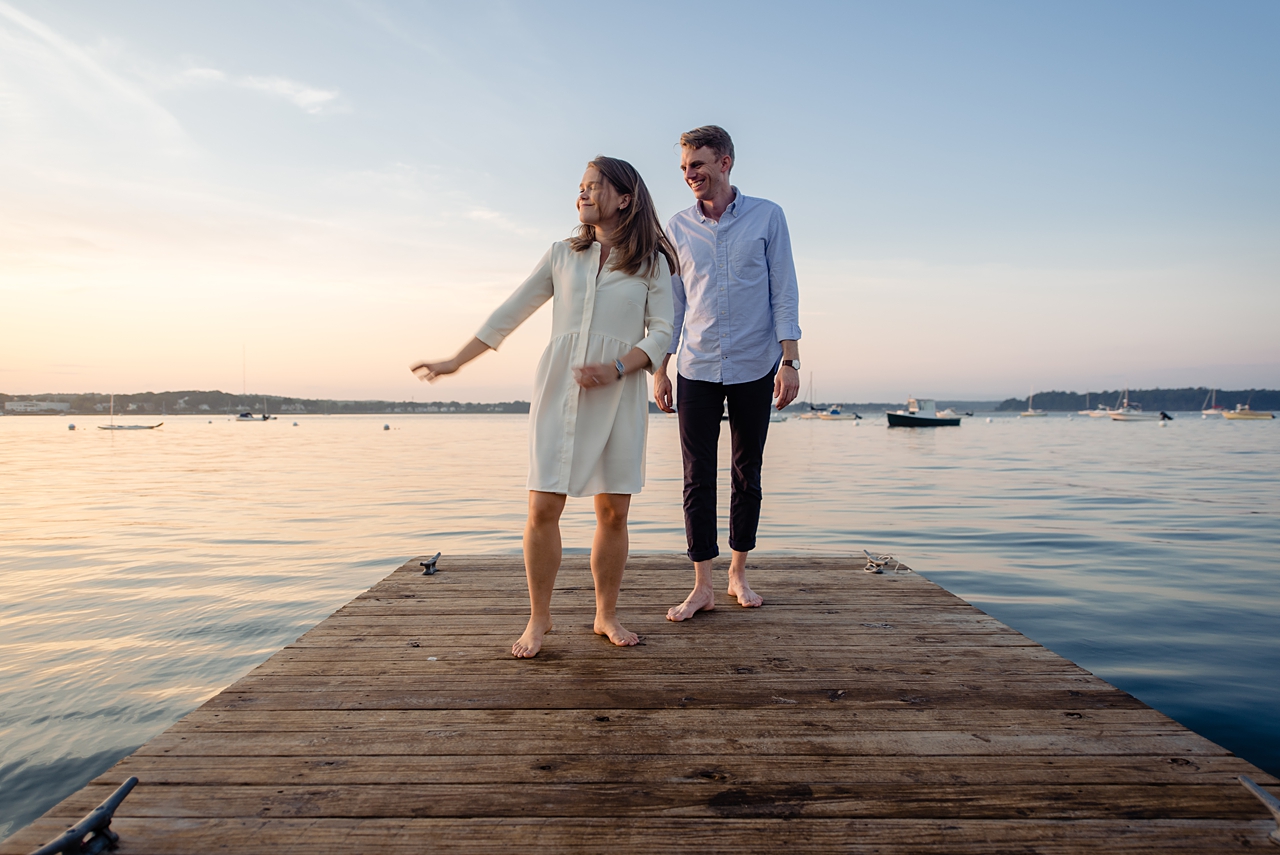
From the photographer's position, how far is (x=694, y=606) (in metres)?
3.70

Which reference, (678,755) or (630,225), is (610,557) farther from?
(630,225)

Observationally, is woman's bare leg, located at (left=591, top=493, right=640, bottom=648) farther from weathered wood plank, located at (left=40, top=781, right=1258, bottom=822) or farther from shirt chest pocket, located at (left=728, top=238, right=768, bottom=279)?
shirt chest pocket, located at (left=728, top=238, right=768, bottom=279)

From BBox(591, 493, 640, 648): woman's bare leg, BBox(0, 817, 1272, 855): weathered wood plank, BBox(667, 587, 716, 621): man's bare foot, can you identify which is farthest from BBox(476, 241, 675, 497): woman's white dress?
BBox(0, 817, 1272, 855): weathered wood plank

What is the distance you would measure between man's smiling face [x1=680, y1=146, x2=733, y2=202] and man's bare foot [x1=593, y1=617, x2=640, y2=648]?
2311 millimetres

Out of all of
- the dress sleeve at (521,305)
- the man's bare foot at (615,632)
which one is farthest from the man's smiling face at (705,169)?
the man's bare foot at (615,632)

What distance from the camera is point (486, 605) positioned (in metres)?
3.92

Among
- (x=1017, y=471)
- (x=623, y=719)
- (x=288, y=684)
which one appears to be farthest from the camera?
(x=1017, y=471)

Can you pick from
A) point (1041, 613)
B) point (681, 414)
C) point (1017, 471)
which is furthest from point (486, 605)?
point (1017, 471)

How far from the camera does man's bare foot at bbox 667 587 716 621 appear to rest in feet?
11.8

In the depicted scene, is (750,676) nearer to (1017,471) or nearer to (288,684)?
(288,684)

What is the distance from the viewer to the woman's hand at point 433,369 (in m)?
2.96

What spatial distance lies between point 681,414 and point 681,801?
7.57 ft

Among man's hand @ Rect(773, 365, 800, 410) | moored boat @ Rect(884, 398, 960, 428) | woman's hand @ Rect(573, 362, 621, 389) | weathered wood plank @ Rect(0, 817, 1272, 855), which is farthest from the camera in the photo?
moored boat @ Rect(884, 398, 960, 428)

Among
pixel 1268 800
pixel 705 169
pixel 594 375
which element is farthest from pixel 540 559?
pixel 1268 800
